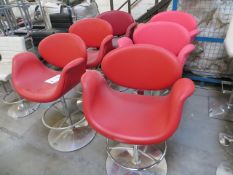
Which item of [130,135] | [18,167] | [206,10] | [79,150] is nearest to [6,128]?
[18,167]

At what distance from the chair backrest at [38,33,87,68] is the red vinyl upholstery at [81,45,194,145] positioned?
0.45 m

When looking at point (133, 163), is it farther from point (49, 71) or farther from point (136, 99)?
point (49, 71)

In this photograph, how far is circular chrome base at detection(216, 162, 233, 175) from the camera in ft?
4.70

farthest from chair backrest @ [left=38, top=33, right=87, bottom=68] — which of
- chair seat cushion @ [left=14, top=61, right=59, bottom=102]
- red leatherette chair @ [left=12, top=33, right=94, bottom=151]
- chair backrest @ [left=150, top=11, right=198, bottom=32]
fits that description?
chair backrest @ [left=150, top=11, right=198, bottom=32]

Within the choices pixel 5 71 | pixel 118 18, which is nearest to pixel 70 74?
pixel 5 71

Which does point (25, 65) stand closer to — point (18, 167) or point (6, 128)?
point (6, 128)

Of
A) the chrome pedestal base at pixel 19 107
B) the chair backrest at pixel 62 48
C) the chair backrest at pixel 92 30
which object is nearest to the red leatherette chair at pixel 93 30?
the chair backrest at pixel 92 30

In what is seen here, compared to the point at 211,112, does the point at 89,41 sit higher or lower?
higher

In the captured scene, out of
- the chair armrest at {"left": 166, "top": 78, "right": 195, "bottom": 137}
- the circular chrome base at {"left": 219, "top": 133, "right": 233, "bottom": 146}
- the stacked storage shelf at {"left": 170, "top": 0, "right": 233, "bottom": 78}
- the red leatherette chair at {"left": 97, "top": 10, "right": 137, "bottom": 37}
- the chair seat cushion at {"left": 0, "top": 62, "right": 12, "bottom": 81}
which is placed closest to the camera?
the chair armrest at {"left": 166, "top": 78, "right": 195, "bottom": 137}

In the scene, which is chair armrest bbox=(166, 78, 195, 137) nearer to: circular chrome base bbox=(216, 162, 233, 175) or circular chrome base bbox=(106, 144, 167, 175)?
circular chrome base bbox=(106, 144, 167, 175)

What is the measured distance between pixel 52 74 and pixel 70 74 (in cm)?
56

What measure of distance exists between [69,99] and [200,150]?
146 cm

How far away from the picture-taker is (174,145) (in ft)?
5.52

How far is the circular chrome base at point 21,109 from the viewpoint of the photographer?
2164 mm
